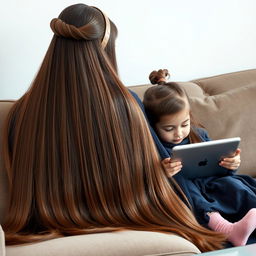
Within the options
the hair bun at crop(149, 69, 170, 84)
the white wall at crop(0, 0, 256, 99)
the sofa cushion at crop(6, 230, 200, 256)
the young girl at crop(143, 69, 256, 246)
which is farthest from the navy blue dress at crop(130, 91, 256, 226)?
the white wall at crop(0, 0, 256, 99)

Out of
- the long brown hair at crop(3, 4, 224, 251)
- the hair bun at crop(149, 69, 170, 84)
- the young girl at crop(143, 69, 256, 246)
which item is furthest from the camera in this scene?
the hair bun at crop(149, 69, 170, 84)

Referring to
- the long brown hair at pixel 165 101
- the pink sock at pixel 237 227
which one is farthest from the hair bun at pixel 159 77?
the pink sock at pixel 237 227

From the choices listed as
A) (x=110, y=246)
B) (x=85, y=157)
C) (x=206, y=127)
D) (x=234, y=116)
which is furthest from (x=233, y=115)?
(x=110, y=246)

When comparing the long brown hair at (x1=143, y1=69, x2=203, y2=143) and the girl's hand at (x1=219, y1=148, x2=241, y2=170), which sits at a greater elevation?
the long brown hair at (x1=143, y1=69, x2=203, y2=143)

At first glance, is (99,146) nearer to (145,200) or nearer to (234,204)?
(145,200)

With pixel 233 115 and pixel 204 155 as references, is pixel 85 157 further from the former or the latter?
pixel 233 115

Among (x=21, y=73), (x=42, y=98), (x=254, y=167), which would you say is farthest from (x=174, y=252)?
(x=21, y=73)

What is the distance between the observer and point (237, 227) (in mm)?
1702

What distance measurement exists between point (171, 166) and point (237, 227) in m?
0.27

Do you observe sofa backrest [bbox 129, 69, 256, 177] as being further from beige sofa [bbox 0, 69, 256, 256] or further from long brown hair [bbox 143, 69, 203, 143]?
long brown hair [bbox 143, 69, 203, 143]

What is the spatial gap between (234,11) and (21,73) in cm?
97

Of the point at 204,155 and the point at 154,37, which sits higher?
the point at 154,37

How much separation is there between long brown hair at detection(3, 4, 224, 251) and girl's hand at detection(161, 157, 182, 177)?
28mm

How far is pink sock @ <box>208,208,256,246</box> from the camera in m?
1.68
